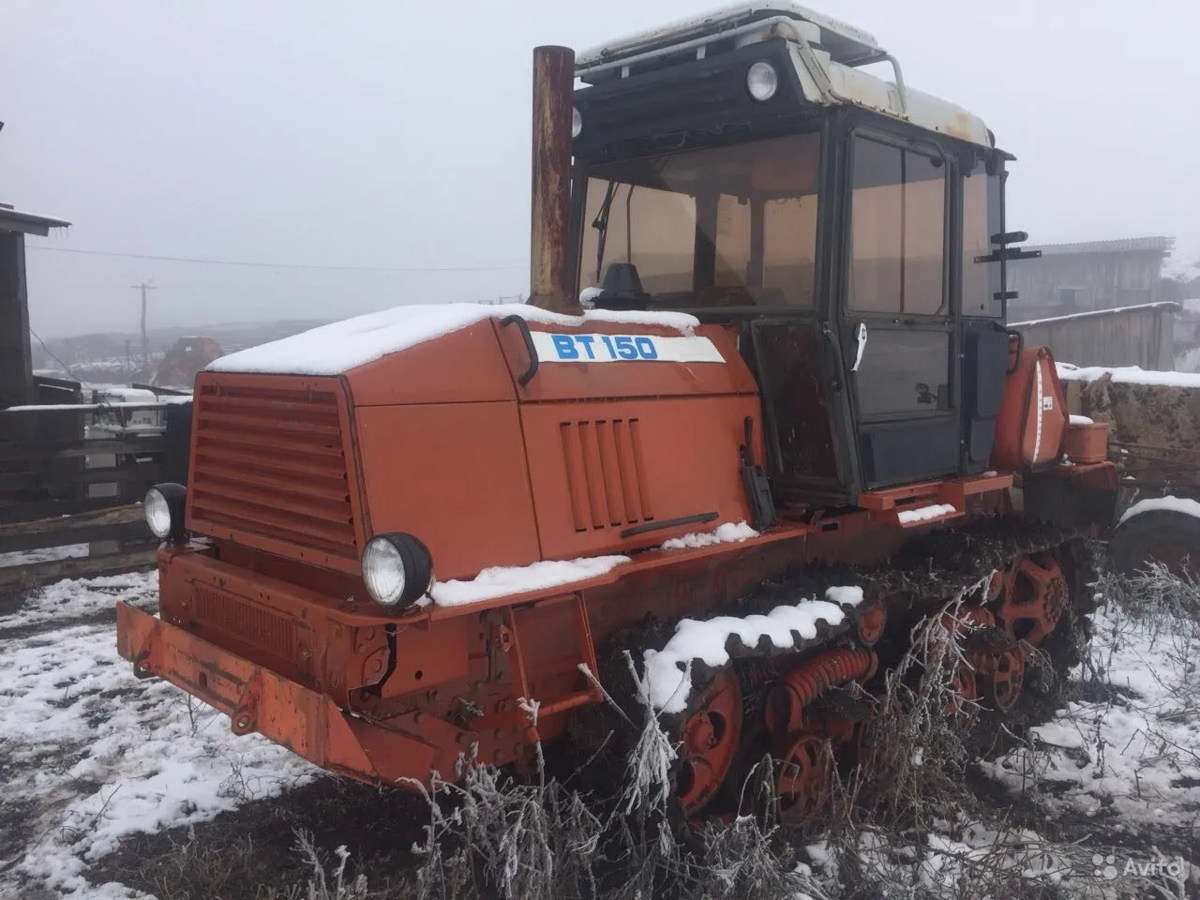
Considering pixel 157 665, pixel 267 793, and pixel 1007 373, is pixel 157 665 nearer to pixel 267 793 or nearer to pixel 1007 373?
pixel 267 793

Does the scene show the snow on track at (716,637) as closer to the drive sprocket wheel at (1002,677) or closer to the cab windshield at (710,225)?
the cab windshield at (710,225)

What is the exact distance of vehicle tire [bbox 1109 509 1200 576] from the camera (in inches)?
297

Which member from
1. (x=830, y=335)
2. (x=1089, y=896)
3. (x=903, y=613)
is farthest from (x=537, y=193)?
(x=1089, y=896)

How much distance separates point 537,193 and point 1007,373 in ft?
10.2

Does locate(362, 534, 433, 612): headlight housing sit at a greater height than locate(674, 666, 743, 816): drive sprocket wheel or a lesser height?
greater

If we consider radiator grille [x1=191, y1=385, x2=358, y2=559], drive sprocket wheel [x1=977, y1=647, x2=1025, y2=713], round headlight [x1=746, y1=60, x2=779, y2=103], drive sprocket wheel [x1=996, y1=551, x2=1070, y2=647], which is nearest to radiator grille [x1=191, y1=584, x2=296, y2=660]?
radiator grille [x1=191, y1=385, x2=358, y2=559]

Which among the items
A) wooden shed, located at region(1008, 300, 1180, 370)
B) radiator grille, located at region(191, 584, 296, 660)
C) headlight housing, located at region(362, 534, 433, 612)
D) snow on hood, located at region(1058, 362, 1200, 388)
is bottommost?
radiator grille, located at region(191, 584, 296, 660)

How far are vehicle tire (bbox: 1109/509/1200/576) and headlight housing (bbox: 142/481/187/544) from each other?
6992 millimetres

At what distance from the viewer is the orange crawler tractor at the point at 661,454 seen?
324cm

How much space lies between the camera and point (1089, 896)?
3535mm

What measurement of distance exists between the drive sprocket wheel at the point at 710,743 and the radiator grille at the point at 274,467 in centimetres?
151

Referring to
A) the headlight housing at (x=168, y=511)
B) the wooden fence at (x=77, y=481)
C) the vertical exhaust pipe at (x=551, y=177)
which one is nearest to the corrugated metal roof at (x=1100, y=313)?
the wooden fence at (x=77, y=481)

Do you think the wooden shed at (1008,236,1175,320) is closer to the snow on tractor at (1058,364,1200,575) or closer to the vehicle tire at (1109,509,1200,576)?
the snow on tractor at (1058,364,1200,575)

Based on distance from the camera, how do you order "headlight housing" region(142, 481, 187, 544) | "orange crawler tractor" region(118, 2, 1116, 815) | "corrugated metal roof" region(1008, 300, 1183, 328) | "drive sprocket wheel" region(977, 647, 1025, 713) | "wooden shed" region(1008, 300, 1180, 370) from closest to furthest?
"orange crawler tractor" region(118, 2, 1116, 815) < "headlight housing" region(142, 481, 187, 544) < "drive sprocket wheel" region(977, 647, 1025, 713) < "corrugated metal roof" region(1008, 300, 1183, 328) < "wooden shed" region(1008, 300, 1180, 370)
